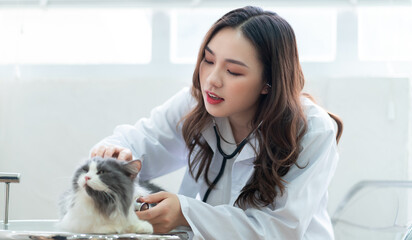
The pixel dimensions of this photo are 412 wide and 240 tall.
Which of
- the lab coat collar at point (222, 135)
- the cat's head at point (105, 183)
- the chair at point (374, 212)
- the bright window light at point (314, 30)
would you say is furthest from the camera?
the bright window light at point (314, 30)

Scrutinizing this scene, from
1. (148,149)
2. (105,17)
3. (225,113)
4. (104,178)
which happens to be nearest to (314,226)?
(225,113)

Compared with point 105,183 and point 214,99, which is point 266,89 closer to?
point 214,99

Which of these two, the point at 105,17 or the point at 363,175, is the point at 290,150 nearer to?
the point at 363,175

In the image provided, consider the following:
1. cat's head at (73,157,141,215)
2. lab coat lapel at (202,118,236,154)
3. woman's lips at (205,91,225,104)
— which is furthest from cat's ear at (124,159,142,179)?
lab coat lapel at (202,118,236,154)

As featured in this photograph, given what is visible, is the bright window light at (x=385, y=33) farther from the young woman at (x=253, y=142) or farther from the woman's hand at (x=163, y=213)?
the woman's hand at (x=163, y=213)

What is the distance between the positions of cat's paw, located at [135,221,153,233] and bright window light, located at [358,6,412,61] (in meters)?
1.68

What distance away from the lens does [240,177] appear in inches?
58.1

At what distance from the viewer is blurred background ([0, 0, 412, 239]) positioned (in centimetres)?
238

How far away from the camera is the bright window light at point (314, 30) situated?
2.49m

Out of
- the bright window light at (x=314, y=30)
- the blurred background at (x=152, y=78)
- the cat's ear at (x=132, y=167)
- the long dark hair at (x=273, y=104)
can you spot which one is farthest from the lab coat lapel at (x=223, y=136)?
the bright window light at (x=314, y=30)

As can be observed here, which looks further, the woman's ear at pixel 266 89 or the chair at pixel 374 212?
the chair at pixel 374 212

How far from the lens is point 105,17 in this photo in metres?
2.55

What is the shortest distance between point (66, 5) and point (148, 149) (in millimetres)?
1239

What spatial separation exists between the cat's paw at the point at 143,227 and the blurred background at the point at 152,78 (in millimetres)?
1376
